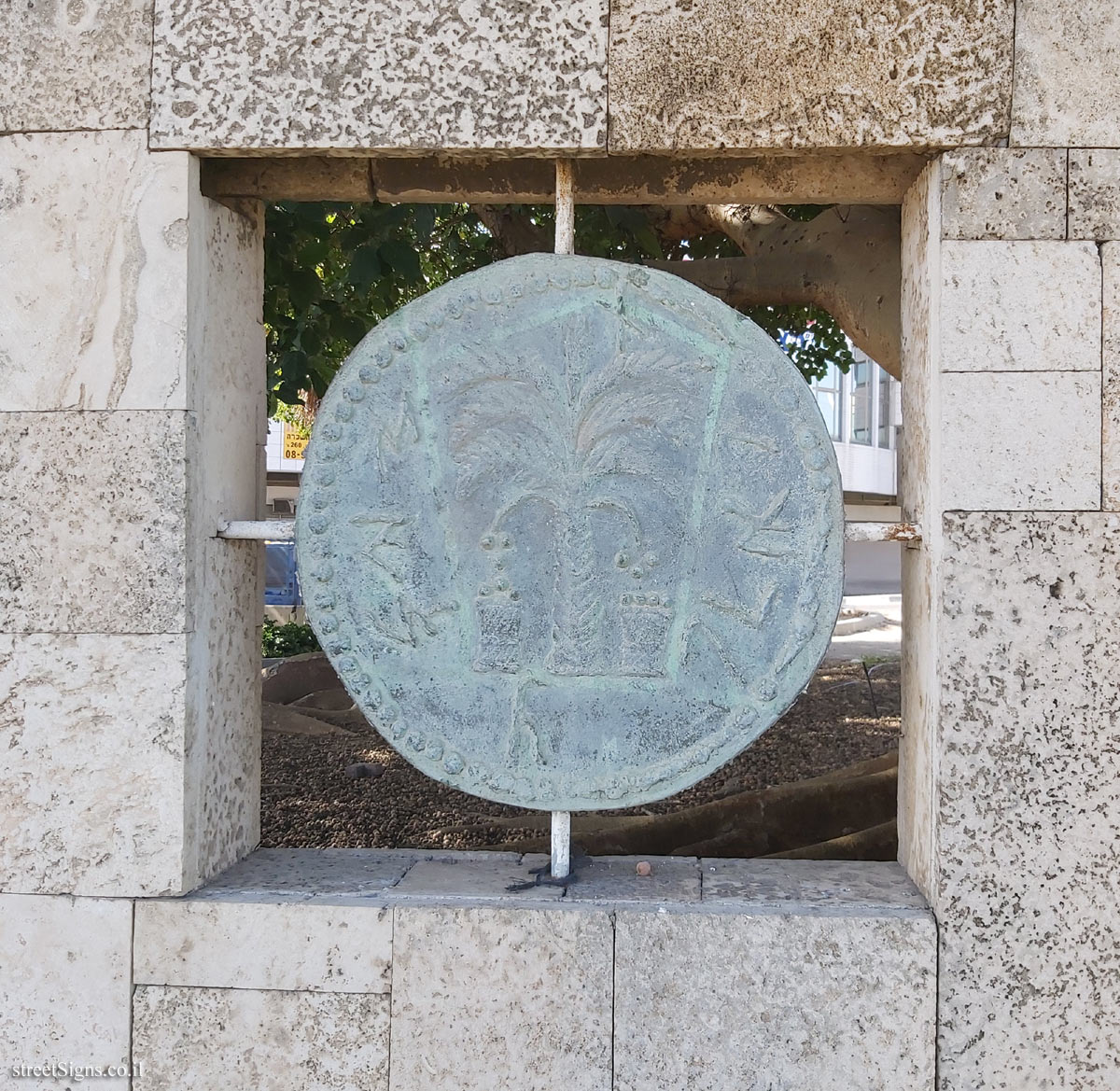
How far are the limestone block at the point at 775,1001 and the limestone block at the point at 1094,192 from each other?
1384 mm

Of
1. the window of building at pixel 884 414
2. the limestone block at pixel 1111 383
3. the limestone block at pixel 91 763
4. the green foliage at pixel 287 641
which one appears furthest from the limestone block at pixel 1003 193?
the window of building at pixel 884 414

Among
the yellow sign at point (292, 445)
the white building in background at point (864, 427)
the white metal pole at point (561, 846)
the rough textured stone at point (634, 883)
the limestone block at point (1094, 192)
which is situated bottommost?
the rough textured stone at point (634, 883)

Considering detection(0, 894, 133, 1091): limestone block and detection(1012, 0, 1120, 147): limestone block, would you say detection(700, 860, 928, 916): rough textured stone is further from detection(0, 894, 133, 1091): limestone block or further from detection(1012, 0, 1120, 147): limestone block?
detection(1012, 0, 1120, 147): limestone block

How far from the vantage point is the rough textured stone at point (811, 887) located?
2.22 metres

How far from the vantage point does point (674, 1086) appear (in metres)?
2.16

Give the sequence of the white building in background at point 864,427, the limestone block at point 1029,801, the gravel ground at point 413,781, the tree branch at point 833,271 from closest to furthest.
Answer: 1. the limestone block at point 1029,801
2. the tree branch at point 833,271
3. the gravel ground at point 413,781
4. the white building in background at point 864,427

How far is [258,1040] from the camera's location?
222 centimetres

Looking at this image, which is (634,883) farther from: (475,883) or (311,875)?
(311,875)

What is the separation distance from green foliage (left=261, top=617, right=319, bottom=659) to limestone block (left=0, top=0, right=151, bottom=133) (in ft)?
24.6

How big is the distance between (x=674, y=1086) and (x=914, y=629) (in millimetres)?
1059

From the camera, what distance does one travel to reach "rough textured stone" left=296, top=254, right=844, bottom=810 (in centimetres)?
222

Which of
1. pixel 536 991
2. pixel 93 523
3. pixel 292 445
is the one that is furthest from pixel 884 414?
pixel 93 523

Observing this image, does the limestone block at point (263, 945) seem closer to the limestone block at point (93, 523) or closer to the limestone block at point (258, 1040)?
the limestone block at point (258, 1040)

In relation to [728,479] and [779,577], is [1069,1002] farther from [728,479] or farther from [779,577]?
[728,479]
